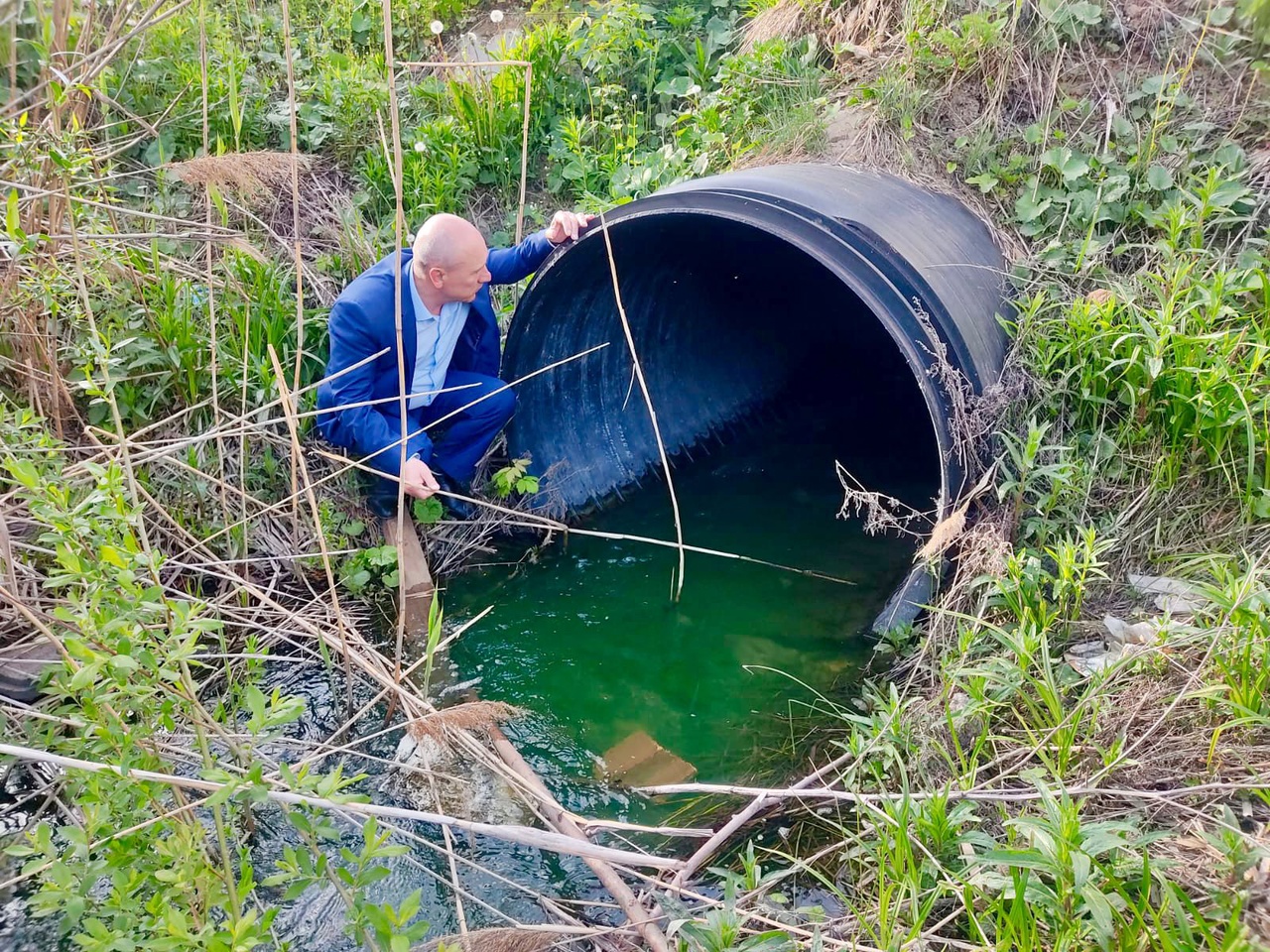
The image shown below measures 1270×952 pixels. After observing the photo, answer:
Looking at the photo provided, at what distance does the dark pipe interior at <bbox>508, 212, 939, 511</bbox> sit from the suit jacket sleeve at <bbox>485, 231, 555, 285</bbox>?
149 mm

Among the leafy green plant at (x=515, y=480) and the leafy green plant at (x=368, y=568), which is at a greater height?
the leafy green plant at (x=515, y=480)

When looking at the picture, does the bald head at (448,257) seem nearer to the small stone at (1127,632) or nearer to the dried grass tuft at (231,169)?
the dried grass tuft at (231,169)

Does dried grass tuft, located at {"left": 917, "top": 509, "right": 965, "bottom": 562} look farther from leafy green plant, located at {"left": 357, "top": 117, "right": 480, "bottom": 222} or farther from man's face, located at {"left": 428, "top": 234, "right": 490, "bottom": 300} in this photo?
leafy green plant, located at {"left": 357, "top": 117, "right": 480, "bottom": 222}

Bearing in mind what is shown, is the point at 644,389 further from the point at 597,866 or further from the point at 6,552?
the point at 6,552

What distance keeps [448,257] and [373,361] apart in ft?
1.65

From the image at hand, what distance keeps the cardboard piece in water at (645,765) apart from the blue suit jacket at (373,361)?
4.27ft

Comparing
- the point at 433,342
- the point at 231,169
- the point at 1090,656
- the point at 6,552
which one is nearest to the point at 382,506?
the point at 433,342

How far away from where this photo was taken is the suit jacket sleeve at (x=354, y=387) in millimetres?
3561

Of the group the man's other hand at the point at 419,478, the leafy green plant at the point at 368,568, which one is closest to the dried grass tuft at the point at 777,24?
the man's other hand at the point at 419,478

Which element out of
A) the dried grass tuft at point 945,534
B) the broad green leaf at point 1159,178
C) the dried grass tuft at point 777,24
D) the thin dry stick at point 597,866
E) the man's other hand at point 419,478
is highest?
the dried grass tuft at point 777,24

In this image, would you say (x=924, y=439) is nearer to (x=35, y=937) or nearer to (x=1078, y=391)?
(x=1078, y=391)

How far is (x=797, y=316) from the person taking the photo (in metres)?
5.25

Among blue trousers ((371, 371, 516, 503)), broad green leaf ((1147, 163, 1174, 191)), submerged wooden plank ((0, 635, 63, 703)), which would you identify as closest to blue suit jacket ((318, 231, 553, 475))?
blue trousers ((371, 371, 516, 503))

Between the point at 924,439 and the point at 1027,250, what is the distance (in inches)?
48.7
